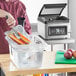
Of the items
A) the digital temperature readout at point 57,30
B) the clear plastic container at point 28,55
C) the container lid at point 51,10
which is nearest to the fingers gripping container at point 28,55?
the clear plastic container at point 28,55

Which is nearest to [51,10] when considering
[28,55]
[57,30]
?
[57,30]

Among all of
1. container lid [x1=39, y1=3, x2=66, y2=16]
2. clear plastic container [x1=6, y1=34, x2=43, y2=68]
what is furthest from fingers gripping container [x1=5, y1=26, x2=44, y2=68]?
container lid [x1=39, y1=3, x2=66, y2=16]

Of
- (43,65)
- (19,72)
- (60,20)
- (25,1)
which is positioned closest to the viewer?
(19,72)

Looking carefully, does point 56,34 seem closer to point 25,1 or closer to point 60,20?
point 60,20

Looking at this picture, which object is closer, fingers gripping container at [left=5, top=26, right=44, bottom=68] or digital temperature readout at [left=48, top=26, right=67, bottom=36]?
fingers gripping container at [left=5, top=26, right=44, bottom=68]

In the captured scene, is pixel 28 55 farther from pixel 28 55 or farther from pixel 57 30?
pixel 57 30

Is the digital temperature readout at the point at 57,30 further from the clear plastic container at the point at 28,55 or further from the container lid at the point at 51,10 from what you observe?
the clear plastic container at the point at 28,55

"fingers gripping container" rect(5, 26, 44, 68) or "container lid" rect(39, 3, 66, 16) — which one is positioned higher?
"container lid" rect(39, 3, 66, 16)

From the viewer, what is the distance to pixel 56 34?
3910mm

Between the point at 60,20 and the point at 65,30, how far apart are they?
17cm

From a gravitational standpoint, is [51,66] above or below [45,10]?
below

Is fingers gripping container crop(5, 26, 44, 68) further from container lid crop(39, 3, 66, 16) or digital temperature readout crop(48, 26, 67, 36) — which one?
container lid crop(39, 3, 66, 16)

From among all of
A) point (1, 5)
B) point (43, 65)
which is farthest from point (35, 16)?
point (43, 65)

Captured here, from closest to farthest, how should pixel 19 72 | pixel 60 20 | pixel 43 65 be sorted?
pixel 19 72, pixel 43 65, pixel 60 20
